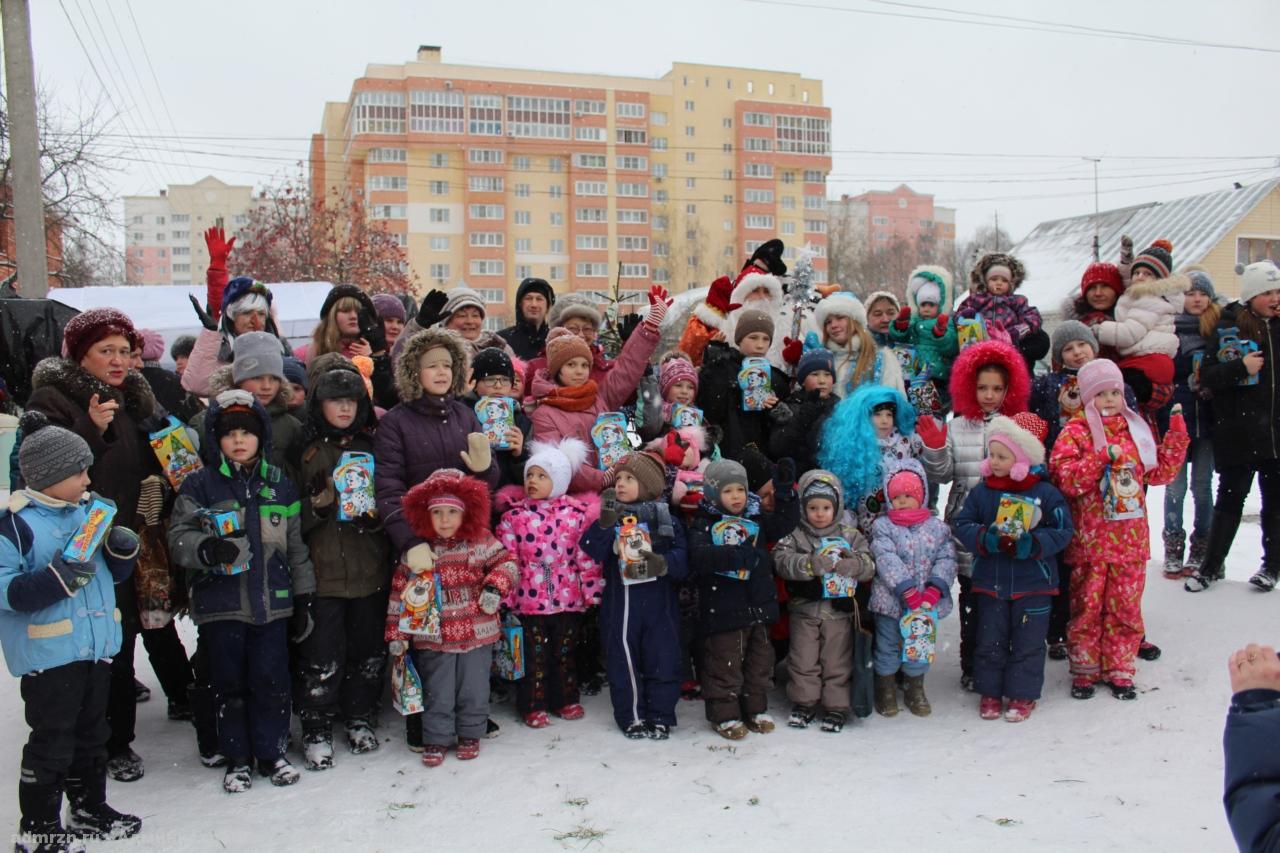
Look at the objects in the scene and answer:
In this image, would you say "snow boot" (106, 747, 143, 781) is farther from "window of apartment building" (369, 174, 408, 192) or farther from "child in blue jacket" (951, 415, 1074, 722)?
"window of apartment building" (369, 174, 408, 192)

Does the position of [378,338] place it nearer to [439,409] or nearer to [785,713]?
[439,409]

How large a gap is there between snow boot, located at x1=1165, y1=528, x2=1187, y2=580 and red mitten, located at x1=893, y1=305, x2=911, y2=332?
2.67 metres

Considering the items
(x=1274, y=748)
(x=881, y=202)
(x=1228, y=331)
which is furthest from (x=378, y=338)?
(x=881, y=202)

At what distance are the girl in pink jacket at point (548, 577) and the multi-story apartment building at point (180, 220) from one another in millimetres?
117412

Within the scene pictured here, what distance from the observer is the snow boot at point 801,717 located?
16.3 ft

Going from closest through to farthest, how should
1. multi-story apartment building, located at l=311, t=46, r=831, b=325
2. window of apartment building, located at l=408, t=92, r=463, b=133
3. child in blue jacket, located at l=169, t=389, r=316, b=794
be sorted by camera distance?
1. child in blue jacket, located at l=169, t=389, r=316, b=794
2. window of apartment building, located at l=408, t=92, r=463, b=133
3. multi-story apartment building, located at l=311, t=46, r=831, b=325

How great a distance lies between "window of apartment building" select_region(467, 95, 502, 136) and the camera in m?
54.2

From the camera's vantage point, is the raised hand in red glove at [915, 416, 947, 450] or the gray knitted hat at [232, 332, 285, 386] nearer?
the gray knitted hat at [232, 332, 285, 386]

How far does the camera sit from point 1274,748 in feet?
6.95

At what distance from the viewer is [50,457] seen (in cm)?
357

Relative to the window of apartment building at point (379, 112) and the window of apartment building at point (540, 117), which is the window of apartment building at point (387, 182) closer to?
the window of apartment building at point (379, 112)

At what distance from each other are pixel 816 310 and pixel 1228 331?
2725mm

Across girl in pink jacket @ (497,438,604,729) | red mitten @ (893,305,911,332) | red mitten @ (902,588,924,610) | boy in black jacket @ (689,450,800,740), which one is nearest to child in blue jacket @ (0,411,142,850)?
girl in pink jacket @ (497,438,604,729)

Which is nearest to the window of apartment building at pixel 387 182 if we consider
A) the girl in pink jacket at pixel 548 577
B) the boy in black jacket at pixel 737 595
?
the girl in pink jacket at pixel 548 577
